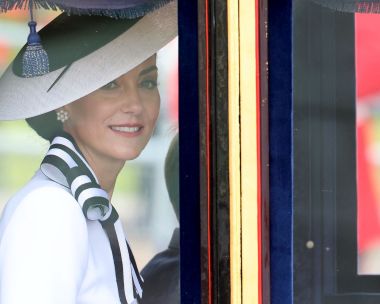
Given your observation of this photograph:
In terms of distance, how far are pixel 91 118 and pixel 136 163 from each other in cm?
15

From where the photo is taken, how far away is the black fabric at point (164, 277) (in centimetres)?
183

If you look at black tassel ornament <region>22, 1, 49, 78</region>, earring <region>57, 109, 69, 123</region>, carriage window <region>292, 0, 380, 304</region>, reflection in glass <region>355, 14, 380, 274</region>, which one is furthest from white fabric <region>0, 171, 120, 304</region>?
reflection in glass <region>355, 14, 380, 274</region>

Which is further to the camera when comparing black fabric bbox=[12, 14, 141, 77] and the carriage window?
the carriage window

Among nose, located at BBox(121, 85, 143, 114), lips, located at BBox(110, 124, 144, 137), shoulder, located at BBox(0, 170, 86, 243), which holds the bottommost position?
shoulder, located at BBox(0, 170, 86, 243)

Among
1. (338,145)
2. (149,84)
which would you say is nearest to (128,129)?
(149,84)

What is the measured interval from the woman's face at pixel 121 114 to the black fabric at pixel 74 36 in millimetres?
94

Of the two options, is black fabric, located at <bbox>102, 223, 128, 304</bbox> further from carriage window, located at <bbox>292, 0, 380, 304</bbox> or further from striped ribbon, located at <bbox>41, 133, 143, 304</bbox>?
carriage window, located at <bbox>292, 0, 380, 304</bbox>

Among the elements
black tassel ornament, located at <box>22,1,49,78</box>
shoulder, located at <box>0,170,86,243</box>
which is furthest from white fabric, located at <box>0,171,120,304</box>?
black tassel ornament, located at <box>22,1,49,78</box>

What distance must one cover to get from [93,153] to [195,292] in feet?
1.31

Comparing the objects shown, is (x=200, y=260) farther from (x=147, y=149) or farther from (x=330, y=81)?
(x=330, y=81)

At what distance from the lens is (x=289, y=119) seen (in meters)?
1.79

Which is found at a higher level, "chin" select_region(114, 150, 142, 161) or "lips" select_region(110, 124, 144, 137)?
"lips" select_region(110, 124, 144, 137)

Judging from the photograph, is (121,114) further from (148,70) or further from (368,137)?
(368,137)

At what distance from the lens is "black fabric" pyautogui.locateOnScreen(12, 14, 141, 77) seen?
1.81m
